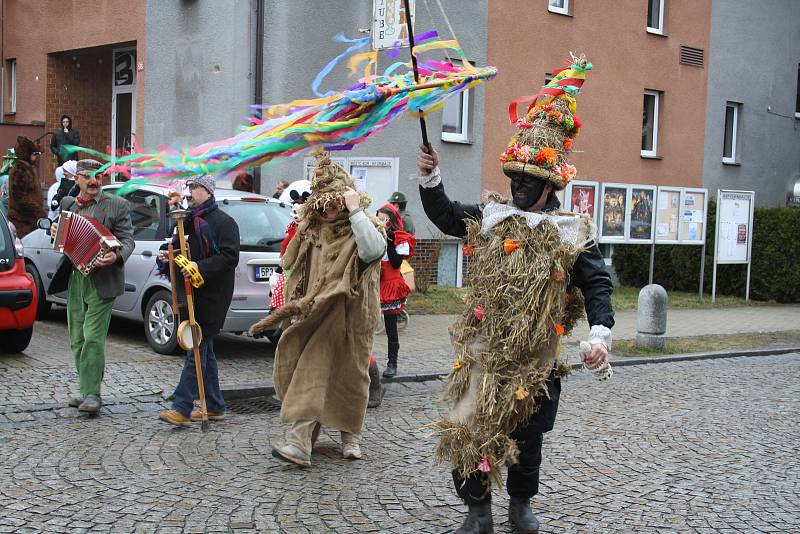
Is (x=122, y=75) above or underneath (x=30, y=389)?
above

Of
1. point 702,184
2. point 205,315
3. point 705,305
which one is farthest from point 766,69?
point 205,315

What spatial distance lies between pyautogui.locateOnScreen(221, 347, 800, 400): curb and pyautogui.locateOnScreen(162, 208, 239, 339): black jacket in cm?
143

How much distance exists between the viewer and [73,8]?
2009cm

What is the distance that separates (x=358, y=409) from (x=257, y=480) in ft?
3.08

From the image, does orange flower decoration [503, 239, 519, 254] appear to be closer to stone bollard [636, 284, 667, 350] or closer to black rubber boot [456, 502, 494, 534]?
black rubber boot [456, 502, 494, 534]

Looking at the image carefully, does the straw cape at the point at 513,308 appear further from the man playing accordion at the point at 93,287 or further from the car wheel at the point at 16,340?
the car wheel at the point at 16,340

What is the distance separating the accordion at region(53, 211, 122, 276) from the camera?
7332mm

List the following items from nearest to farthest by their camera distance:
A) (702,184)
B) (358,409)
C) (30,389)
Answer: (358,409)
(30,389)
(702,184)

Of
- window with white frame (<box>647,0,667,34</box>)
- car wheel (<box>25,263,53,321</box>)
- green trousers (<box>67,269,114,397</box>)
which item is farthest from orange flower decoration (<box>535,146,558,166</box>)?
window with white frame (<box>647,0,667,34</box>)

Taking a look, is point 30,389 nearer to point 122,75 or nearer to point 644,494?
point 644,494

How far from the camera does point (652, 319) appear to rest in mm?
12500

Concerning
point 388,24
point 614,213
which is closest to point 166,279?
point 388,24

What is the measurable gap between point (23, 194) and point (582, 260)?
39.2 feet

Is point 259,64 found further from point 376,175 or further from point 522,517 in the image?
point 522,517
